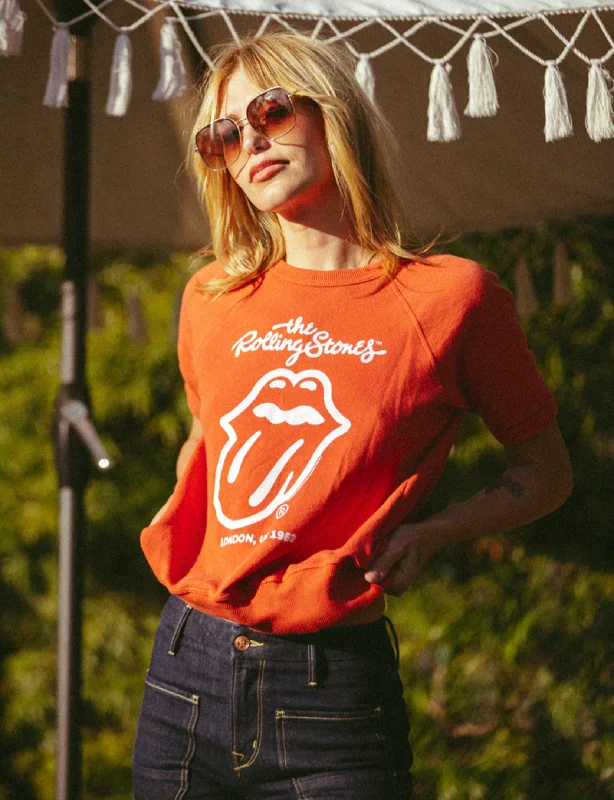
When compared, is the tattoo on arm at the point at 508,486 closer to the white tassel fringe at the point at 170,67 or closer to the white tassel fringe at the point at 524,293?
the white tassel fringe at the point at 170,67

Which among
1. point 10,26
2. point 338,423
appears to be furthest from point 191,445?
point 10,26

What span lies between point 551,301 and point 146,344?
141 centimetres

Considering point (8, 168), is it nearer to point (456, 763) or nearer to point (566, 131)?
point (566, 131)

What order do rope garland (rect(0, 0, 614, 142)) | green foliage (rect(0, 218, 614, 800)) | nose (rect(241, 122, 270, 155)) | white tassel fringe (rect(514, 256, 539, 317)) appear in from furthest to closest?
green foliage (rect(0, 218, 614, 800)) → white tassel fringe (rect(514, 256, 539, 317)) → rope garland (rect(0, 0, 614, 142)) → nose (rect(241, 122, 270, 155))

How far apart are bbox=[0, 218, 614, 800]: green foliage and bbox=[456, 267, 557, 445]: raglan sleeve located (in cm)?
159

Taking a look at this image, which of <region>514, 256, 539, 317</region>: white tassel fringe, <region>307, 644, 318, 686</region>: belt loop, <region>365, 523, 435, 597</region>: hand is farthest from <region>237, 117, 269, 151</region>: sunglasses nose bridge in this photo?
<region>514, 256, 539, 317</region>: white tassel fringe

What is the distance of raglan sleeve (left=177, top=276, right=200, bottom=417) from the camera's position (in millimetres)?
1702

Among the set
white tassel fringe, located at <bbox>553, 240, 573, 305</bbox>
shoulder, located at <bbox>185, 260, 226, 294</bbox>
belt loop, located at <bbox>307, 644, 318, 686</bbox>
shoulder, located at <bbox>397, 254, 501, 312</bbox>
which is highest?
shoulder, located at <bbox>397, 254, 501, 312</bbox>

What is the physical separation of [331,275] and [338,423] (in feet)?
0.79

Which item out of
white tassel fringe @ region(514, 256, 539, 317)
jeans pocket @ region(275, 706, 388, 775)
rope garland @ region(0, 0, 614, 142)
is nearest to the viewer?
jeans pocket @ region(275, 706, 388, 775)

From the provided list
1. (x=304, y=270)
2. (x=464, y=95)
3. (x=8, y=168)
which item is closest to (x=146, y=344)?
(x=8, y=168)

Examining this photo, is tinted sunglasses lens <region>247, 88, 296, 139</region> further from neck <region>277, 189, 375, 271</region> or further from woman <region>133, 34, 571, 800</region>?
neck <region>277, 189, 375, 271</region>

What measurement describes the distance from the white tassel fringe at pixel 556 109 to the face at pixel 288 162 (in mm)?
404

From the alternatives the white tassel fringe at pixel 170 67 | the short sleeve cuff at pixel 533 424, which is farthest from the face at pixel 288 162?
the short sleeve cuff at pixel 533 424
